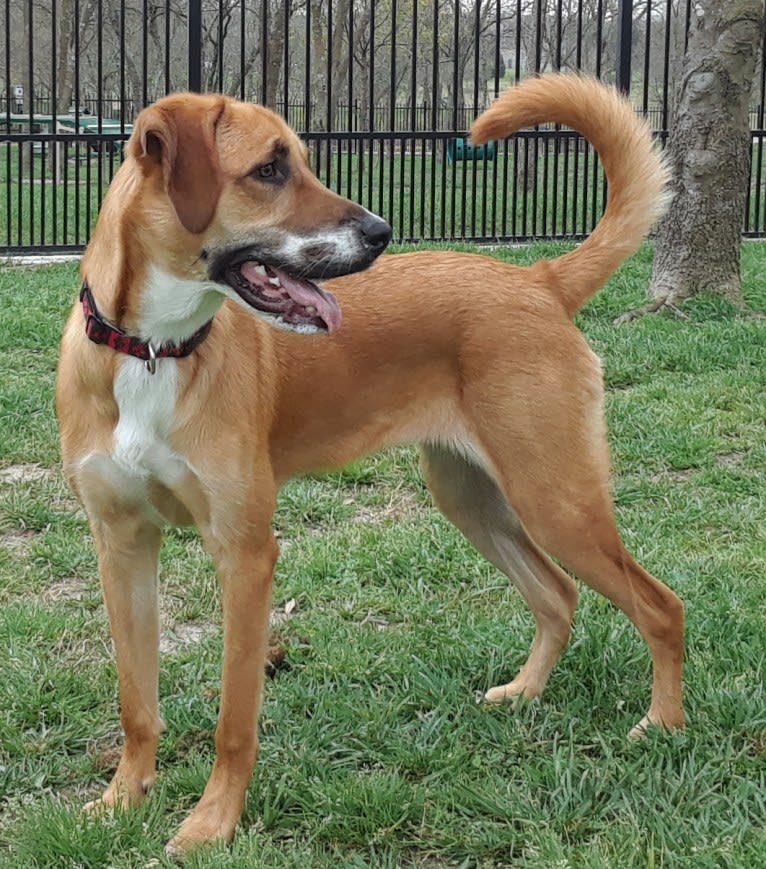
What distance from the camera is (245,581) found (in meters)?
3.11

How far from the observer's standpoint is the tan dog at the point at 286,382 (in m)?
3.02

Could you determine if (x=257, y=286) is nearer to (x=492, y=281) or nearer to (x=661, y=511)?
(x=492, y=281)

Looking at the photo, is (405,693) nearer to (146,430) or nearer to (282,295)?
(146,430)

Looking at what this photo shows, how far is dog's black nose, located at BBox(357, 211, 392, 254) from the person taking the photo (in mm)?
3039

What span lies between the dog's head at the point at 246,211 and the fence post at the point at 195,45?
30.2 feet

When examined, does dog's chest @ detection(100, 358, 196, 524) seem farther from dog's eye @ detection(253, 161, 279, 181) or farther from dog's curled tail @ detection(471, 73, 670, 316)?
dog's curled tail @ detection(471, 73, 670, 316)

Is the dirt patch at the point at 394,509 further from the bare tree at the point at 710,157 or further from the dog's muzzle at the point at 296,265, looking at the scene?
the bare tree at the point at 710,157

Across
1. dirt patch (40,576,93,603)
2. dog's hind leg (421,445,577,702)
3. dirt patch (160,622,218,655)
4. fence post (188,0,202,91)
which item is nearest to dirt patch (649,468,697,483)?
dog's hind leg (421,445,577,702)

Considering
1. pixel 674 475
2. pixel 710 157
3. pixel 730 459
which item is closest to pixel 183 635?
pixel 674 475

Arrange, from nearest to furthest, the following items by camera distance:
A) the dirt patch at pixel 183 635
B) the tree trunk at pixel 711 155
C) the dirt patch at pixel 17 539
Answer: the dirt patch at pixel 183 635 → the dirt patch at pixel 17 539 → the tree trunk at pixel 711 155

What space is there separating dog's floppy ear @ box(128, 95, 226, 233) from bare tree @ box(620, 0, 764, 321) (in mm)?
5869

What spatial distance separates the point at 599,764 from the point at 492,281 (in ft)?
4.67

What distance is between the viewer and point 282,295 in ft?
10.1

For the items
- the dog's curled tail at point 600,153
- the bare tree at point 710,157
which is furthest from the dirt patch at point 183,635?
the bare tree at point 710,157
